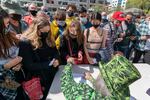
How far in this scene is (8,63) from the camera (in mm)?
3377

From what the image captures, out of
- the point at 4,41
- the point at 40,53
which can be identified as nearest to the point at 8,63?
the point at 4,41

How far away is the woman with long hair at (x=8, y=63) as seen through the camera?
10.9 feet

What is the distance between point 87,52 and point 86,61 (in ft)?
0.52

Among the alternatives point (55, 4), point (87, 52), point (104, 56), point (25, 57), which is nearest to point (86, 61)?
point (87, 52)

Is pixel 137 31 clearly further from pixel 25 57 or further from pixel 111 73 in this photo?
pixel 111 73

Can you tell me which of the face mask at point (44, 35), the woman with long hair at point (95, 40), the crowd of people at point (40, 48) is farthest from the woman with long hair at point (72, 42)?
the face mask at point (44, 35)

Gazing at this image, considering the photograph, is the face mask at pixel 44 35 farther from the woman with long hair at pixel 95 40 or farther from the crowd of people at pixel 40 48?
the woman with long hair at pixel 95 40

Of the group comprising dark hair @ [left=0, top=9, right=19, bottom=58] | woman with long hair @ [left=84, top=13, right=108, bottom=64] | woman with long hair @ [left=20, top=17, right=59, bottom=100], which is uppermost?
dark hair @ [left=0, top=9, right=19, bottom=58]

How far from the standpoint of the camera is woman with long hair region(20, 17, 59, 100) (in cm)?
380

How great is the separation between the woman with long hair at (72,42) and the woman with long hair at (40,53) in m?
0.64

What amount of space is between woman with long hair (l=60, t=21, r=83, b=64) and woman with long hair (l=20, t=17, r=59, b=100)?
638 mm

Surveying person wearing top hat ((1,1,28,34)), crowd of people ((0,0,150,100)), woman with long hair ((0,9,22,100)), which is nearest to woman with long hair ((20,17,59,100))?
crowd of people ((0,0,150,100))

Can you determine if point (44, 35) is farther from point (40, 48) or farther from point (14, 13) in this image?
point (14, 13)

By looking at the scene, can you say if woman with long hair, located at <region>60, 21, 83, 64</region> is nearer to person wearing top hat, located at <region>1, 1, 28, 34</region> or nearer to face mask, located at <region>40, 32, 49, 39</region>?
face mask, located at <region>40, 32, 49, 39</region>
